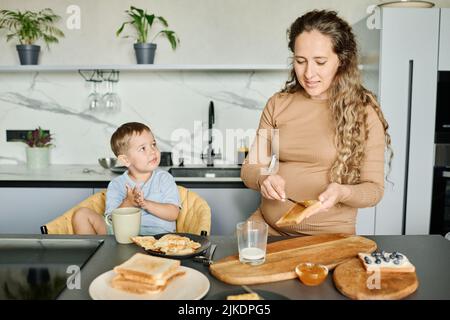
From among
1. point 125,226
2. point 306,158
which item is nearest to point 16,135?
point 125,226

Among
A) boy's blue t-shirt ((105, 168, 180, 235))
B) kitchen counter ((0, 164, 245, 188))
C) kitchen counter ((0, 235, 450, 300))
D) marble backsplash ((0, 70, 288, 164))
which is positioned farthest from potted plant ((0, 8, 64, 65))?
kitchen counter ((0, 235, 450, 300))

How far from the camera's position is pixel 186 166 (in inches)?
130

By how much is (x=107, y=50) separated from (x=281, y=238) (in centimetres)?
241

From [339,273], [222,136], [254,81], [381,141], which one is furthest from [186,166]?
[339,273]

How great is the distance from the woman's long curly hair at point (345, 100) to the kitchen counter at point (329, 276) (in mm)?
298

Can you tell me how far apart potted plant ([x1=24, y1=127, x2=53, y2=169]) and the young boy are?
1.45 metres

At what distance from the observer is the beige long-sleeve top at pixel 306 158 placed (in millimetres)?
1676

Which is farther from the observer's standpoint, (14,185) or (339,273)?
(14,185)

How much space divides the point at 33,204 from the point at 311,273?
225cm

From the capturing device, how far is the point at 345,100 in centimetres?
171

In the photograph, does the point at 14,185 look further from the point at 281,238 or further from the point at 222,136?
the point at 281,238

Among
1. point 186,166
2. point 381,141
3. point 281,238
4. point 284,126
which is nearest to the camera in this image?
point 281,238

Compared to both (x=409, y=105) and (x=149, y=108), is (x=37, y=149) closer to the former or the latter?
(x=149, y=108)

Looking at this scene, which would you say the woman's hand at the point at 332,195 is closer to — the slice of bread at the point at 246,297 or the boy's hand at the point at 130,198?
the slice of bread at the point at 246,297
